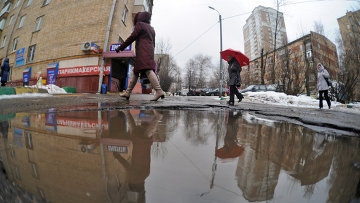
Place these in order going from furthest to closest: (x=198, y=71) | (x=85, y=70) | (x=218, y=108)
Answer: (x=198, y=71)
(x=85, y=70)
(x=218, y=108)

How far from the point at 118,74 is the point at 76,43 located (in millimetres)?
3451

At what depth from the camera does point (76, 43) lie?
1100cm

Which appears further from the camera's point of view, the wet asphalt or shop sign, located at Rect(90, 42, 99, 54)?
shop sign, located at Rect(90, 42, 99, 54)

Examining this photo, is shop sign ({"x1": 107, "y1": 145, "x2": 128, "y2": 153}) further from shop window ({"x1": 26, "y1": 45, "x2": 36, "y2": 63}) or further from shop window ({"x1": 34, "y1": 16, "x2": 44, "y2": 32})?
shop window ({"x1": 34, "y1": 16, "x2": 44, "y2": 32})

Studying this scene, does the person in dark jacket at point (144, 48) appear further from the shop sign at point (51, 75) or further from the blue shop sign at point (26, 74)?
the blue shop sign at point (26, 74)

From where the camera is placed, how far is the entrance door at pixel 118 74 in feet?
37.0

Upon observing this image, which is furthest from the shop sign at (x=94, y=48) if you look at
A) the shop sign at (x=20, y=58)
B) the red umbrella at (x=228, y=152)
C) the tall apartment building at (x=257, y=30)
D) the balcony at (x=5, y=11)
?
the tall apartment building at (x=257, y=30)

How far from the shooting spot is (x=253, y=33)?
5072cm

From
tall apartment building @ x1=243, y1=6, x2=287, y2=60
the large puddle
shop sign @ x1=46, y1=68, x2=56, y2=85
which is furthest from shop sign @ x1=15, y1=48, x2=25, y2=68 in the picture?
tall apartment building @ x1=243, y1=6, x2=287, y2=60

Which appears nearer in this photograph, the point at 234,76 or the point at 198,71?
the point at 234,76

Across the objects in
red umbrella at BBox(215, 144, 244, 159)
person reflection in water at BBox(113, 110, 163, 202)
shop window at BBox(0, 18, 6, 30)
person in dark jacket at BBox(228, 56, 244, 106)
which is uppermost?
shop window at BBox(0, 18, 6, 30)

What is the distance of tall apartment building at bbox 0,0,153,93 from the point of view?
35.5 feet

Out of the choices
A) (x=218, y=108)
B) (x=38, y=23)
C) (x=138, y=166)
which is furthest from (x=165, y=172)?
(x=38, y=23)

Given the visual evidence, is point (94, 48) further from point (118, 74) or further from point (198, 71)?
point (198, 71)
